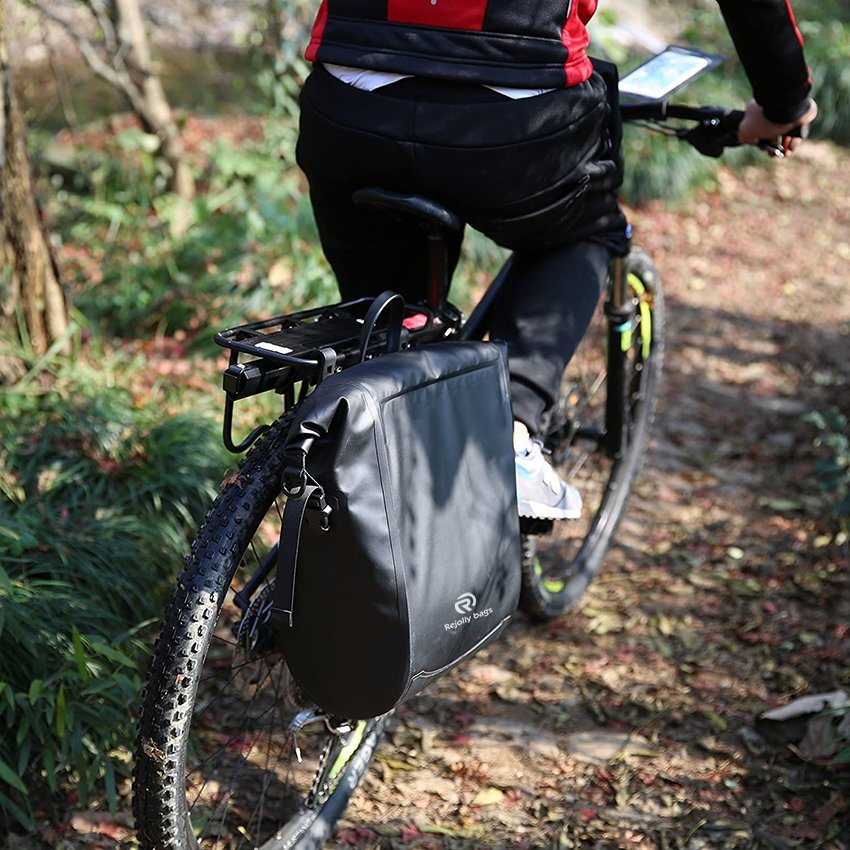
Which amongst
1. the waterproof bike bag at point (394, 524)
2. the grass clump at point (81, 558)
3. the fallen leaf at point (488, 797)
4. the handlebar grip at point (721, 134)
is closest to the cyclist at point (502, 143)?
the handlebar grip at point (721, 134)

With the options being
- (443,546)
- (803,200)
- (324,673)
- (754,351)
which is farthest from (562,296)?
(803,200)

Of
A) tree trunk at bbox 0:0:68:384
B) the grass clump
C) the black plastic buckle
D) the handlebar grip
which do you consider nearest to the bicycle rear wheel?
Result: the handlebar grip

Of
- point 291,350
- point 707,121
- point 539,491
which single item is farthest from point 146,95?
point 291,350

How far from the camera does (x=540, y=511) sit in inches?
88.1

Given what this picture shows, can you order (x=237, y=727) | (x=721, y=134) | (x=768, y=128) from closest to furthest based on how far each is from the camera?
(x=237, y=727) < (x=768, y=128) < (x=721, y=134)

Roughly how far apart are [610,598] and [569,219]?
4.95 ft

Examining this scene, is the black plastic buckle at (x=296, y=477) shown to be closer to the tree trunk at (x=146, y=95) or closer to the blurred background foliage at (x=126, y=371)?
the blurred background foliage at (x=126, y=371)

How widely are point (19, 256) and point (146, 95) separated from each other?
6.92 ft

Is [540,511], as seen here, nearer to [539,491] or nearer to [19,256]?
[539,491]

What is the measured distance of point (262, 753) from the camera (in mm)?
2426

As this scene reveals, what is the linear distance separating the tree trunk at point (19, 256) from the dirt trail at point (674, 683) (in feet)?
5.86

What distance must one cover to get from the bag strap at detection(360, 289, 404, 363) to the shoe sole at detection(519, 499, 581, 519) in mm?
461

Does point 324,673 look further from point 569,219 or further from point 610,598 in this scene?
point 610,598

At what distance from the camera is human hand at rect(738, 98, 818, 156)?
2.48 meters
